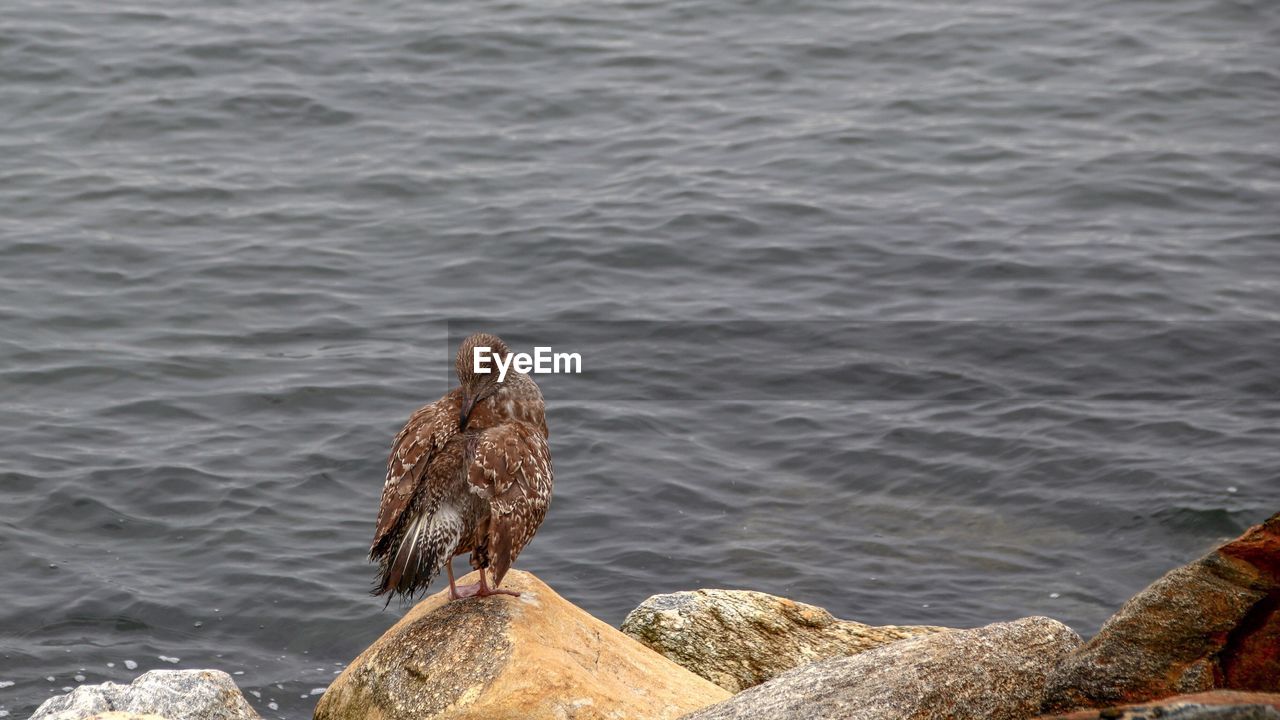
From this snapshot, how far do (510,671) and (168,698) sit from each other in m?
2.03

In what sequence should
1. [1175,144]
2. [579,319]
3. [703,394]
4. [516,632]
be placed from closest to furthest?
[516,632]
[703,394]
[579,319]
[1175,144]

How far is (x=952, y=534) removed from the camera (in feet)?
40.7

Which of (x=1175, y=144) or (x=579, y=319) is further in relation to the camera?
(x=1175, y=144)

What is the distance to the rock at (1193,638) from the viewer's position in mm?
5859

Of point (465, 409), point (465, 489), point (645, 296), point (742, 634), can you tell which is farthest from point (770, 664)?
point (645, 296)

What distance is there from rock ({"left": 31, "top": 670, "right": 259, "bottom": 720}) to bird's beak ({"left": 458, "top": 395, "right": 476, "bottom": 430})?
197 cm

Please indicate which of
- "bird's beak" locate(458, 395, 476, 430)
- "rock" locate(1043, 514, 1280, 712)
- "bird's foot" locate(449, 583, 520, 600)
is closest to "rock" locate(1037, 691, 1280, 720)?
"rock" locate(1043, 514, 1280, 712)

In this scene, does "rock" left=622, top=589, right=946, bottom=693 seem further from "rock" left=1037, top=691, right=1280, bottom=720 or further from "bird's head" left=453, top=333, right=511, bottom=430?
"rock" left=1037, top=691, right=1280, bottom=720

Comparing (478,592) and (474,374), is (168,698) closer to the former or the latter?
(478,592)

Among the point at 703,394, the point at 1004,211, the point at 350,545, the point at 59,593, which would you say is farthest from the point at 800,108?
the point at 59,593

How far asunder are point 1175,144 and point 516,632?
14.7m

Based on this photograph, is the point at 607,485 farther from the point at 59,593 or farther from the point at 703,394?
the point at 59,593

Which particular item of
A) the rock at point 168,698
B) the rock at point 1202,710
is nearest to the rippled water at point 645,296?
the rock at point 168,698

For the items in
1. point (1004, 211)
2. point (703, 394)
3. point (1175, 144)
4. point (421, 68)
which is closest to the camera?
point (703, 394)
